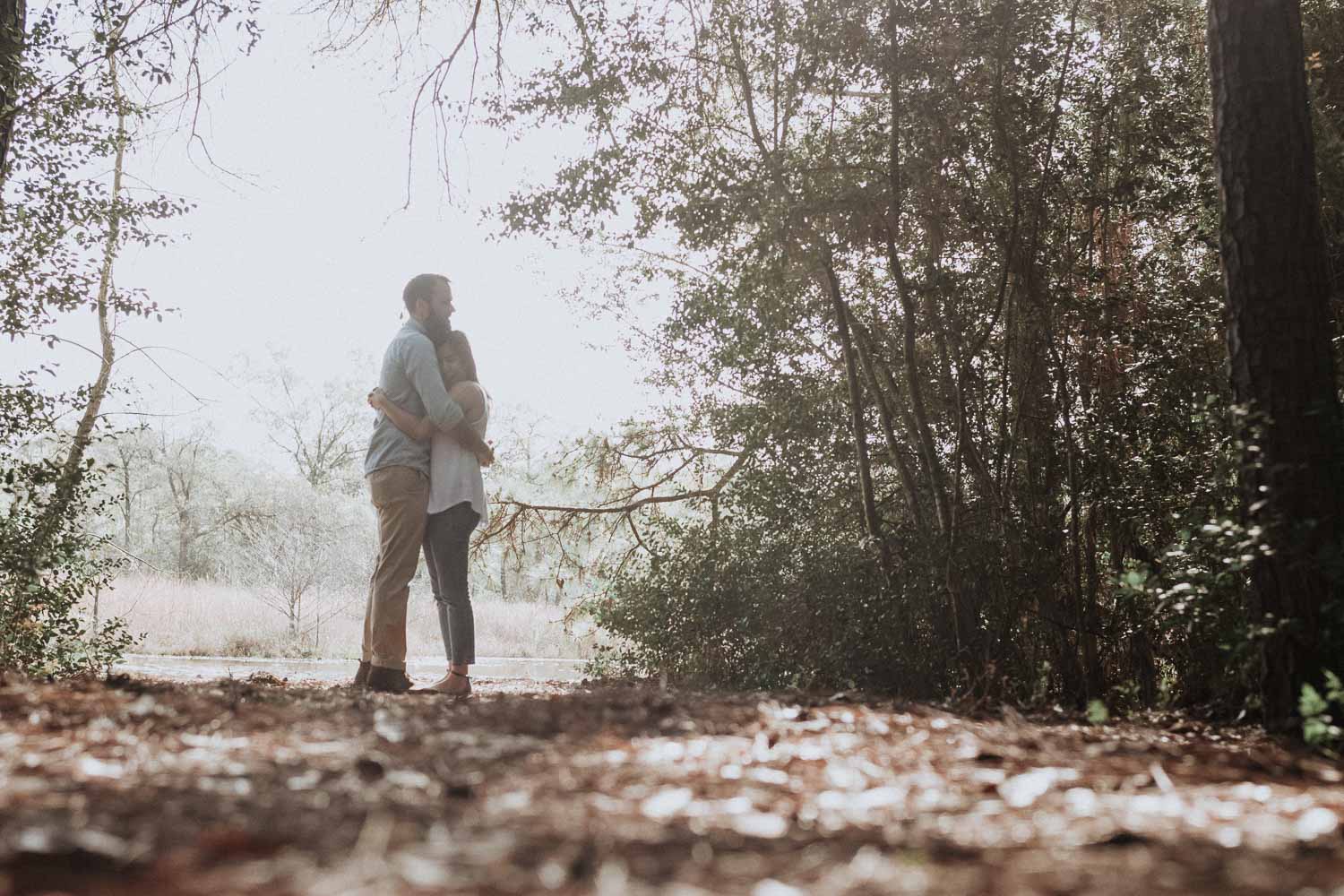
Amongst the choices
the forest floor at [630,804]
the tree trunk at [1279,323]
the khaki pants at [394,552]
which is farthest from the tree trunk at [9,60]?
the tree trunk at [1279,323]

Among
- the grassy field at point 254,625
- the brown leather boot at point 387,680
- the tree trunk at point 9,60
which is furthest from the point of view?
the grassy field at point 254,625

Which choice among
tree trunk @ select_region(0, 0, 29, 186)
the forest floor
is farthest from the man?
tree trunk @ select_region(0, 0, 29, 186)

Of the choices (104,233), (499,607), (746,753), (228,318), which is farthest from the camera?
(228,318)

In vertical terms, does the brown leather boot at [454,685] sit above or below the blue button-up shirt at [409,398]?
below

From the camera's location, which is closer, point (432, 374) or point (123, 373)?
point (432, 374)

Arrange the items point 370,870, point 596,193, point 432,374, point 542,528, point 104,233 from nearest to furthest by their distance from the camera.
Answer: point 370,870, point 432,374, point 596,193, point 104,233, point 542,528

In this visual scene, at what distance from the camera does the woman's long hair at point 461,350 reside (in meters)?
5.51

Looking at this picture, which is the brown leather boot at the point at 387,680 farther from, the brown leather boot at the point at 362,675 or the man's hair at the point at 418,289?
the man's hair at the point at 418,289

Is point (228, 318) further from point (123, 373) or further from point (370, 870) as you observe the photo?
point (370, 870)

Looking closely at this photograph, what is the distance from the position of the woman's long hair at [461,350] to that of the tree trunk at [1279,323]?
3.66 metres

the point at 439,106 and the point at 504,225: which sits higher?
the point at 439,106

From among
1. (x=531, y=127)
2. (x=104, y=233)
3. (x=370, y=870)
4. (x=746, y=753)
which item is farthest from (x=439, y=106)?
(x=370, y=870)

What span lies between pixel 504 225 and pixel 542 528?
4.78 m

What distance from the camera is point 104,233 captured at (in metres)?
6.89
